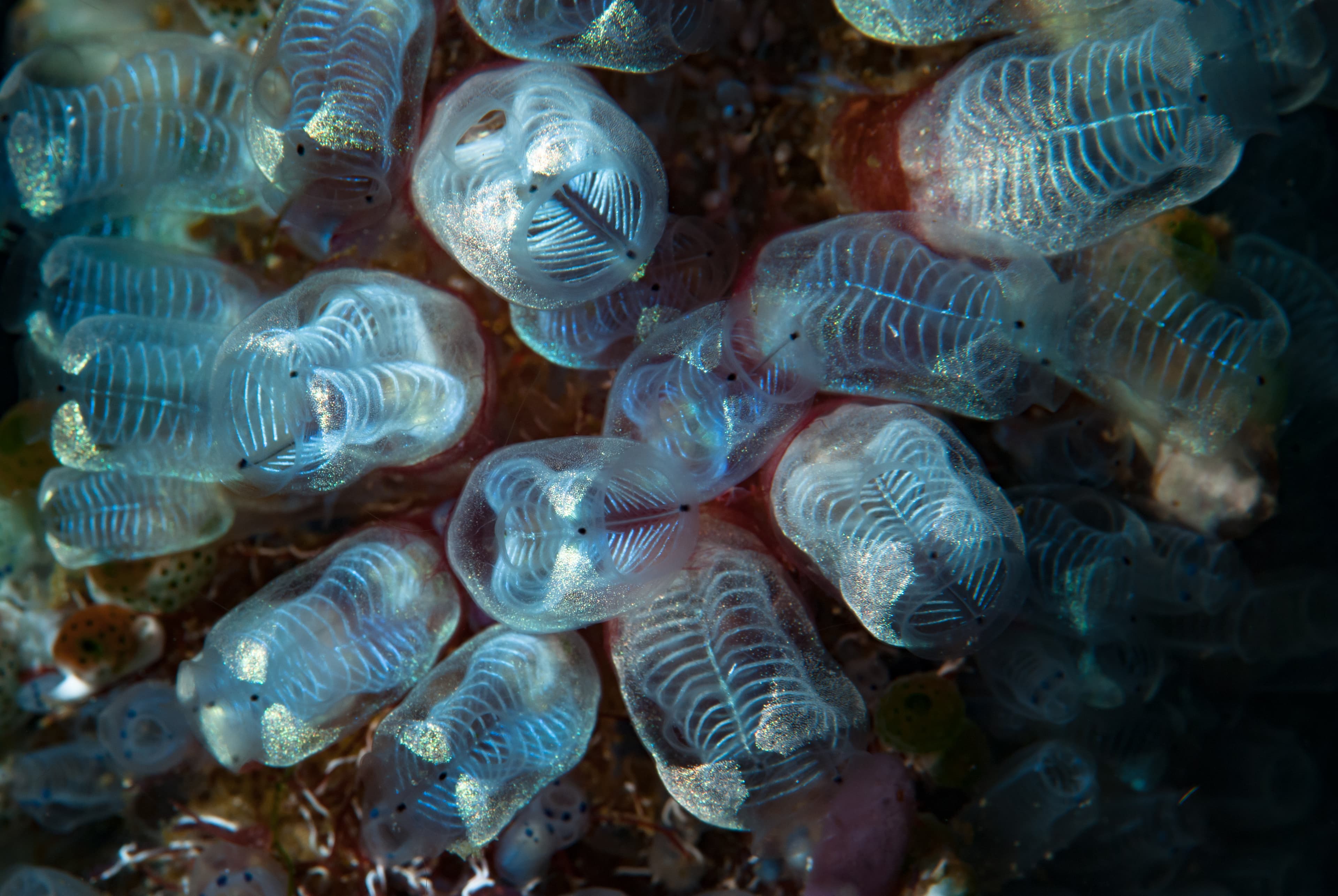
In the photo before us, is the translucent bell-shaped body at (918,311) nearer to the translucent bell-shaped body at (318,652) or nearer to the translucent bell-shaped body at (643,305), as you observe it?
the translucent bell-shaped body at (643,305)

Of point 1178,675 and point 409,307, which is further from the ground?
point 409,307

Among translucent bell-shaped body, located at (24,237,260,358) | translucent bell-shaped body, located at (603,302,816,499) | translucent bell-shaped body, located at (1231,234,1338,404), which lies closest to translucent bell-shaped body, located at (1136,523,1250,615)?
translucent bell-shaped body, located at (1231,234,1338,404)

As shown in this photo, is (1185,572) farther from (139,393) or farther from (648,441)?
(139,393)

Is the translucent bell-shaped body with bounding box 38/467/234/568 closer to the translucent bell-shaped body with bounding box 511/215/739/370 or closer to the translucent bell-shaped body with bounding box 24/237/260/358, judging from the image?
the translucent bell-shaped body with bounding box 24/237/260/358

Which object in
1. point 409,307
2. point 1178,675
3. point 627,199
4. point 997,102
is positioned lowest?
point 1178,675

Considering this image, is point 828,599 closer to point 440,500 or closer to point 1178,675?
point 440,500

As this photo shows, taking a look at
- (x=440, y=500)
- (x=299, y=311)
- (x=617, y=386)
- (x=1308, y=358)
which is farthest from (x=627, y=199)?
(x=1308, y=358)

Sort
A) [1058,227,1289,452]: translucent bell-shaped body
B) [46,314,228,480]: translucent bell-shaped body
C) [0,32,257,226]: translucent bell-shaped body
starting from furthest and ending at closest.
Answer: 1. [0,32,257,226]: translucent bell-shaped body
2. [1058,227,1289,452]: translucent bell-shaped body
3. [46,314,228,480]: translucent bell-shaped body
